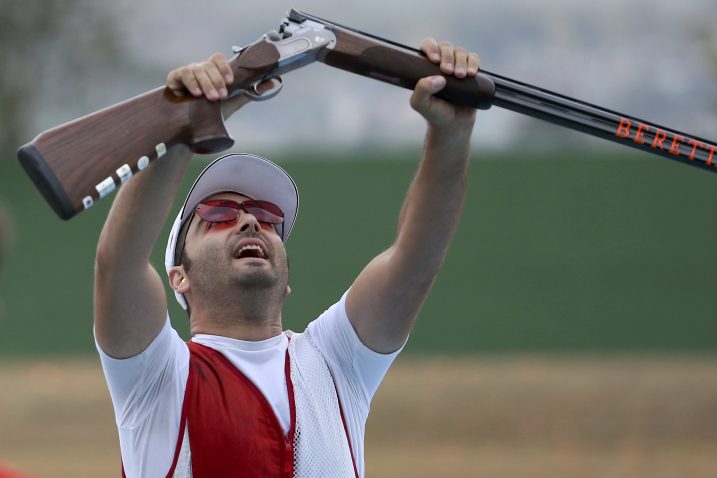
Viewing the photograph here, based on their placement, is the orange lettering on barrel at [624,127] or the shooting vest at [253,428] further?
the orange lettering on barrel at [624,127]

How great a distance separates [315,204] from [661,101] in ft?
39.4

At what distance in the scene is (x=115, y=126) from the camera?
3.15 m

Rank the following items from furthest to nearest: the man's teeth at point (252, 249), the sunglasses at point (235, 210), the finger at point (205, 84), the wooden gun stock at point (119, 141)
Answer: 1. the sunglasses at point (235, 210)
2. the man's teeth at point (252, 249)
3. the finger at point (205, 84)
4. the wooden gun stock at point (119, 141)

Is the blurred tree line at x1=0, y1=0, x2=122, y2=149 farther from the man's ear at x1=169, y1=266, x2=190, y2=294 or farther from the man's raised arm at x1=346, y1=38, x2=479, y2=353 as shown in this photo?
the man's raised arm at x1=346, y1=38, x2=479, y2=353

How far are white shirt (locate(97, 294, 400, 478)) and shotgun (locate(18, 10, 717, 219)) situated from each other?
64 centimetres

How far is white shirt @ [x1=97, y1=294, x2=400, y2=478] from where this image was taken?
3506mm

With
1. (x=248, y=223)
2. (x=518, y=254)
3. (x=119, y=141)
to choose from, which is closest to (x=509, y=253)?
(x=518, y=254)

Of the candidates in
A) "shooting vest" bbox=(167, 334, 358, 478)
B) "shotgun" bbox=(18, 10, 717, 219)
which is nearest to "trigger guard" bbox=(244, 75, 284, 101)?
"shotgun" bbox=(18, 10, 717, 219)

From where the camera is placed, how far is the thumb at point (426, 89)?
3559 millimetres

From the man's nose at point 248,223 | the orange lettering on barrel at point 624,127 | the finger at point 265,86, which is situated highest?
the orange lettering on barrel at point 624,127

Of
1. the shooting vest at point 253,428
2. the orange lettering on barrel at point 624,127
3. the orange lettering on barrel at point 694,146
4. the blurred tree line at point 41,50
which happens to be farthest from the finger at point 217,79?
the blurred tree line at point 41,50

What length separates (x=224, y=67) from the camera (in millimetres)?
3275

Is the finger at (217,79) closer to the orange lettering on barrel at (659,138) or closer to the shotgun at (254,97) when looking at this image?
the shotgun at (254,97)

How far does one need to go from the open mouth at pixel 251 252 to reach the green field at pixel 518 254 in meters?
12.4
